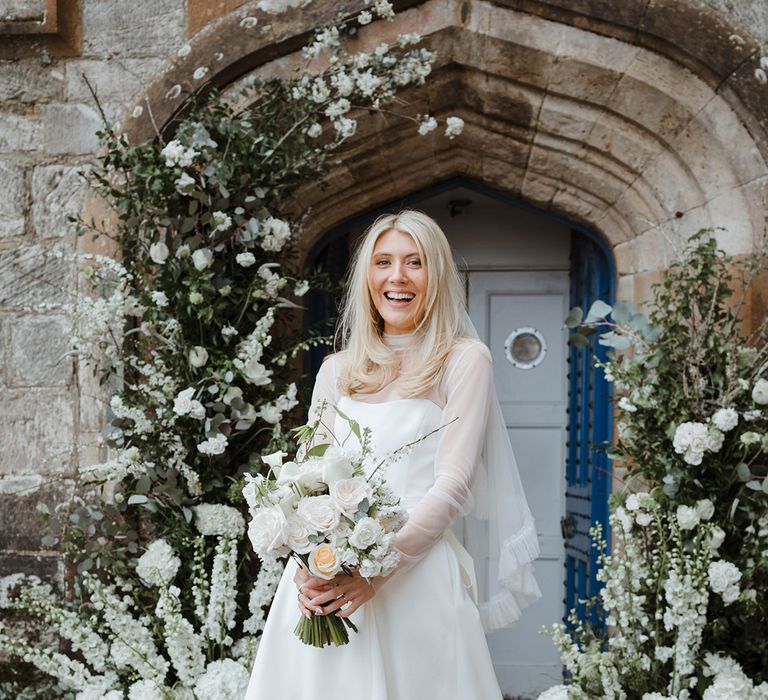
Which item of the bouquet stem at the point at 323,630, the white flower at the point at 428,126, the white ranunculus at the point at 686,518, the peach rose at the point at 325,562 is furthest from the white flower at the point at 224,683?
the white flower at the point at 428,126

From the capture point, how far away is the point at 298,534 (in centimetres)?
191

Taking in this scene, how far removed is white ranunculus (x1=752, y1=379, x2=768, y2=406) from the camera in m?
2.70

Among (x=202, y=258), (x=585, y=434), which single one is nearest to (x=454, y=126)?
(x=202, y=258)

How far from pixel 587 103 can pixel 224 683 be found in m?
2.35

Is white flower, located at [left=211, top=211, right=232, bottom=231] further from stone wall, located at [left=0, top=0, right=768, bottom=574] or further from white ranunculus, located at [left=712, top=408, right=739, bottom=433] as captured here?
white ranunculus, located at [left=712, top=408, right=739, bottom=433]

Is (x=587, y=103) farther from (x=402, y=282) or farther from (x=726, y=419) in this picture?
(x=402, y=282)

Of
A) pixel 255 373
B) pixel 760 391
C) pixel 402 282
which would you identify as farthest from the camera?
pixel 255 373

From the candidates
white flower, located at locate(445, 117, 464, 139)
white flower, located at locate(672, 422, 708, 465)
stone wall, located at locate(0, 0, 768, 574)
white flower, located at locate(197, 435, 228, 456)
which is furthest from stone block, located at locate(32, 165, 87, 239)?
white flower, located at locate(672, 422, 708, 465)

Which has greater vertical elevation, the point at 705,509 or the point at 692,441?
the point at 692,441

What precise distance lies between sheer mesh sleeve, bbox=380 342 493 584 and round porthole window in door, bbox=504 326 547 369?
1.97m

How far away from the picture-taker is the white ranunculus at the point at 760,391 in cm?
270

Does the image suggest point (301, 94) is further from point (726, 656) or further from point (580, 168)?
point (726, 656)

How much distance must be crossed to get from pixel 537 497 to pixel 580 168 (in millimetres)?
1534

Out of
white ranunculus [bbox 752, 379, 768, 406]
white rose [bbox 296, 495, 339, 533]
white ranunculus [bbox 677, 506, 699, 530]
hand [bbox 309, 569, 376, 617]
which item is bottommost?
hand [bbox 309, 569, 376, 617]
